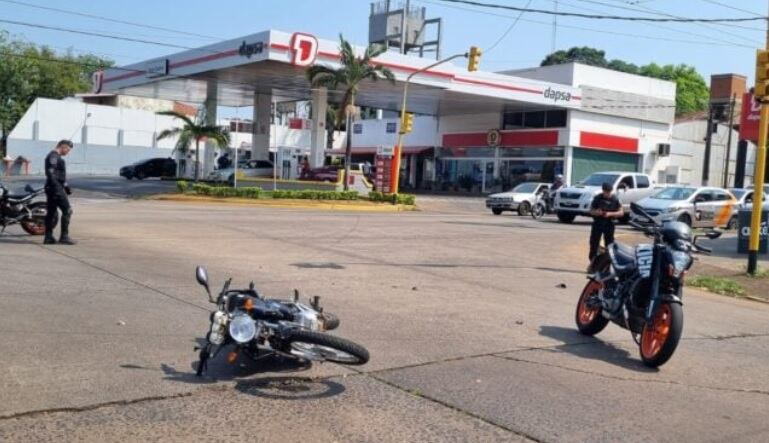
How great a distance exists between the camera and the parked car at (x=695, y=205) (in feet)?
83.7

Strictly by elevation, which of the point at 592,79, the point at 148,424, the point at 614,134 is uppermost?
the point at 592,79

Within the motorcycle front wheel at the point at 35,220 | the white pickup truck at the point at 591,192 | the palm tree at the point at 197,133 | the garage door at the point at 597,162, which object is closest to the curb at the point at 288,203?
the palm tree at the point at 197,133

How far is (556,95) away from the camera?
47125 mm

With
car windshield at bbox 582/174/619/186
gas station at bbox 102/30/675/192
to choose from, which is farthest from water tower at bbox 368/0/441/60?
car windshield at bbox 582/174/619/186

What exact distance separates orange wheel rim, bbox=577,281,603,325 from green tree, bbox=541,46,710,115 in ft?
284

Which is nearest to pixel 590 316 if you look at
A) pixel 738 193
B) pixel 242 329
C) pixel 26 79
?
pixel 242 329

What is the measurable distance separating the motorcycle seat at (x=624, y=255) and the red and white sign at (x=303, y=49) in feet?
96.0

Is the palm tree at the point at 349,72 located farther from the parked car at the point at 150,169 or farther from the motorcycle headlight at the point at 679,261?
the motorcycle headlight at the point at 679,261

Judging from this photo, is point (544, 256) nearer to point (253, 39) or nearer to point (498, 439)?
point (498, 439)

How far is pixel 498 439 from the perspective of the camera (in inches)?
190

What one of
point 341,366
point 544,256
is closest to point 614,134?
point 544,256

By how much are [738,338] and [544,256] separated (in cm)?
740

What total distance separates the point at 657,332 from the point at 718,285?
6.98 metres

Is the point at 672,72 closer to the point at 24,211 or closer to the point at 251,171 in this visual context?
the point at 251,171
